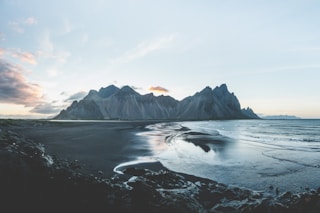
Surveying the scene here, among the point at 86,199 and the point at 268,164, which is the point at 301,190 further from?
the point at 86,199

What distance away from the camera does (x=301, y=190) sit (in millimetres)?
11070

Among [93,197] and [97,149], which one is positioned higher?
[93,197]

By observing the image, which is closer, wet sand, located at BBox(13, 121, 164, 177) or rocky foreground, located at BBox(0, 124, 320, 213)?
rocky foreground, located at BBox(0, 124, 320, 213)

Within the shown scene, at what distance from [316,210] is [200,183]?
5.37m

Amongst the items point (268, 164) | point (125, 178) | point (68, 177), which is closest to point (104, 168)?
point (125, 178)

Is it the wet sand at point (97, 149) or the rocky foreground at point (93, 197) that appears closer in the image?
the rocky foreground at point (93, 197)

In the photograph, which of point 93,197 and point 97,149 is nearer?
point 93,197

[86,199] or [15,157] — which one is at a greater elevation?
[15,157]

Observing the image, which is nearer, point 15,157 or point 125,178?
point 15,157

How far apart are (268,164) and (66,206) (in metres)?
15.4

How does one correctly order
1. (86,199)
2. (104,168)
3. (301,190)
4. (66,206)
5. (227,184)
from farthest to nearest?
1. (104,168)
2. (227,184)
3. (301,190)
4. (86,199)
5. (66,206)

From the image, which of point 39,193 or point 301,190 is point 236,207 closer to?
point 301,190

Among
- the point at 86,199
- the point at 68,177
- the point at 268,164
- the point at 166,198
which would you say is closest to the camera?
the point at 86,199

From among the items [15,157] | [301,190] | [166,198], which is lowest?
[301,190]
